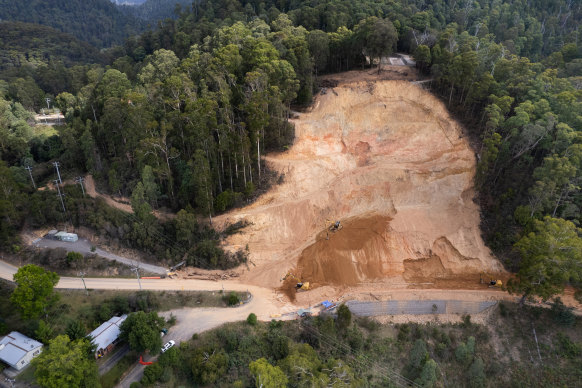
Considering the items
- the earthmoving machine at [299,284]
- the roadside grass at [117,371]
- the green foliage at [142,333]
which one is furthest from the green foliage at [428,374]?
the roadside grass at [117,371]

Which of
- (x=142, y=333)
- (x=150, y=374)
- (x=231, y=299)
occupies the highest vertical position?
(x=142, y=333)

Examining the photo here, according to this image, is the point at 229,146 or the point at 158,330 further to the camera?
the point at 229,146

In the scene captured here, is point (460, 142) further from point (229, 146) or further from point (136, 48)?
point (136, 48)

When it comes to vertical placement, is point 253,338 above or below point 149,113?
below

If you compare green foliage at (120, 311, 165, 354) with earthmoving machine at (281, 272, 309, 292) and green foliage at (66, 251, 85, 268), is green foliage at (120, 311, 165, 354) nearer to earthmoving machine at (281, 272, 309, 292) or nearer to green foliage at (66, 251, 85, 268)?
green foliage at (66, 251, 85, 268)

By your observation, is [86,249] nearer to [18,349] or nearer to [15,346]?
[15,346]

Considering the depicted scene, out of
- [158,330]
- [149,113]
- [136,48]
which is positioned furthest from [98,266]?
[136,48]

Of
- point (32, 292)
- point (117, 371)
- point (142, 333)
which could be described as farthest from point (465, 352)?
point (32, 292)

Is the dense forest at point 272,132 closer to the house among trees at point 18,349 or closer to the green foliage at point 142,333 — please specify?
the green foliage at point 142,333
